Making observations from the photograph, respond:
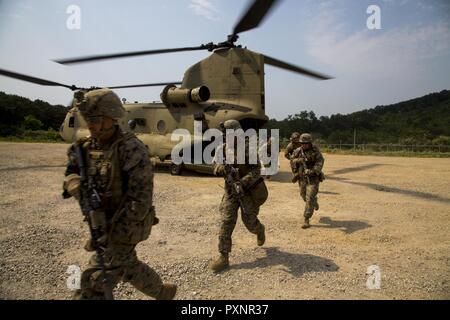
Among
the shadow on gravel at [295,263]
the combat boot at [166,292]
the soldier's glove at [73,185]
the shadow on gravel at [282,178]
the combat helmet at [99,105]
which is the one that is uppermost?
the combat helmet at [99,105]

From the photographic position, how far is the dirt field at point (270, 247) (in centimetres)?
370

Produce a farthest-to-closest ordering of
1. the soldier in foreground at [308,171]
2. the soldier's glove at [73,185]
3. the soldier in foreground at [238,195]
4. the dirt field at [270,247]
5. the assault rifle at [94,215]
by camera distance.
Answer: the soldier in foreground at [308,171]
the soldier in foreground at [238,195]
the dirt field at [270,247]
the soldier's glove at [73,185]
the assault rifle at [94,215]

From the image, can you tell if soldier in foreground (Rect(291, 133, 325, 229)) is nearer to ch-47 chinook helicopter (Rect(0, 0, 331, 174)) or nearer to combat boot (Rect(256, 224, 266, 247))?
combat boot (Rect(256, 224, 266, 247))

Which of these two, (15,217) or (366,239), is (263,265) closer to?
(366,239)

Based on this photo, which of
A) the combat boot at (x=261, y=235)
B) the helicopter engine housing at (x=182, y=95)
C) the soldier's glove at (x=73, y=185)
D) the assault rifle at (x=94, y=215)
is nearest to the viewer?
the assault rifle at (x=94, y=215)

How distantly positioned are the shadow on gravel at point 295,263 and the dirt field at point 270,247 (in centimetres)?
1

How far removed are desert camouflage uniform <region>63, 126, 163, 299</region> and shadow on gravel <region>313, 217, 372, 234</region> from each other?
4.07 meters

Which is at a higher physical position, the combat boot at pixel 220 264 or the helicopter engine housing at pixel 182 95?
the helicopter engine housing at pixel 182 95

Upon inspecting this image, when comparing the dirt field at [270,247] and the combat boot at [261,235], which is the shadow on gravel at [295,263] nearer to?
the dirt field at [270,247]

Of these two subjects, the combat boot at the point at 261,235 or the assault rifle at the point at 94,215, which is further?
the combat boot at the point at 261,235

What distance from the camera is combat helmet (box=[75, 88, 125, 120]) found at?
261cm

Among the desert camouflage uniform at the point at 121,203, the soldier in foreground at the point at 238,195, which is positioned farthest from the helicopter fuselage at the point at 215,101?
the desert camouflage uniform at the point at 121,203

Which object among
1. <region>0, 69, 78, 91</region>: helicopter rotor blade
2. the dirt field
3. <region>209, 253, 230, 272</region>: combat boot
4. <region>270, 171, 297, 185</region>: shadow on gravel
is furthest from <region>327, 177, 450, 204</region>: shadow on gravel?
<region>0, 69, 78, 91</region>: helicopter rotor blade

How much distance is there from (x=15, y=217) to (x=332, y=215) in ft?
18.8
